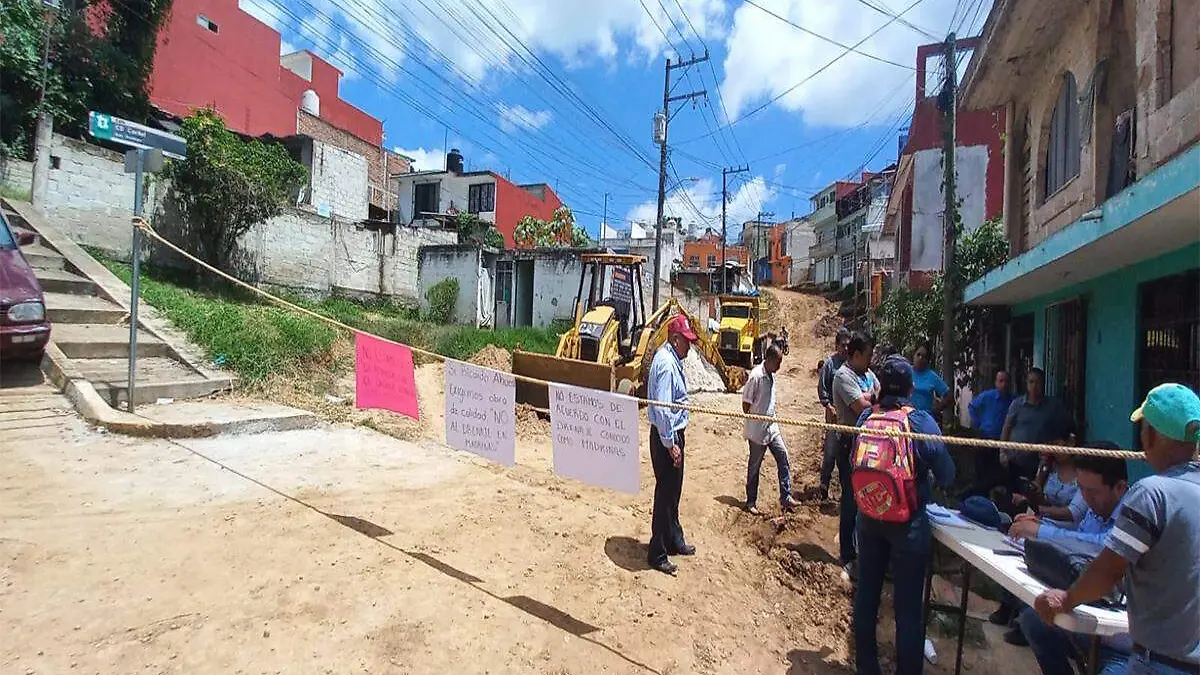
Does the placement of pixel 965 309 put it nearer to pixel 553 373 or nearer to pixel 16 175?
pixel 553 373

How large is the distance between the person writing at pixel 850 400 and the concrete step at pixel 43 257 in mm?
11459

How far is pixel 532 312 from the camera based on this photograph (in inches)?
938

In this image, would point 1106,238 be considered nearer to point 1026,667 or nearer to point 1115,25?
point 1026,667

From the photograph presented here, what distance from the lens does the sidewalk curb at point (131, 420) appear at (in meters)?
5.81

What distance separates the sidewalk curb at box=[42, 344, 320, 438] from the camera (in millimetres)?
5812

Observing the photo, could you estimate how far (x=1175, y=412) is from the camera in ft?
6.66

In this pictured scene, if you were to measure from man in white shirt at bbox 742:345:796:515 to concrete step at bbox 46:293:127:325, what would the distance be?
8711mm

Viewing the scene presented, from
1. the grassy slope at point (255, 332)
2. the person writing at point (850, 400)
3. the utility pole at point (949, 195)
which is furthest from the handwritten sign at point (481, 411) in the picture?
the utility pole at point (949, 195)

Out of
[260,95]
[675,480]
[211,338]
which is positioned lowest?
[675,480]

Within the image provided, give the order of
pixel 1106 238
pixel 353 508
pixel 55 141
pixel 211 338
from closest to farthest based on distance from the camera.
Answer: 1. pixel 1106 238
2. pixel 353 508
3. pixel 211 338
4. pixel 55 141

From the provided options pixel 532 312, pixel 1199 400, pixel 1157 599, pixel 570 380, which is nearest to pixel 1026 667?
pixel 1157 599

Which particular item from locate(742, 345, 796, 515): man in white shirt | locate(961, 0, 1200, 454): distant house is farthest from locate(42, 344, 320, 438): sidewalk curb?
locate(961, 0, 1200, 454): distant house

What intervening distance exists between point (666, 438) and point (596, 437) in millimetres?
617

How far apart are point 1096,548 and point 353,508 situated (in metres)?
4.52
